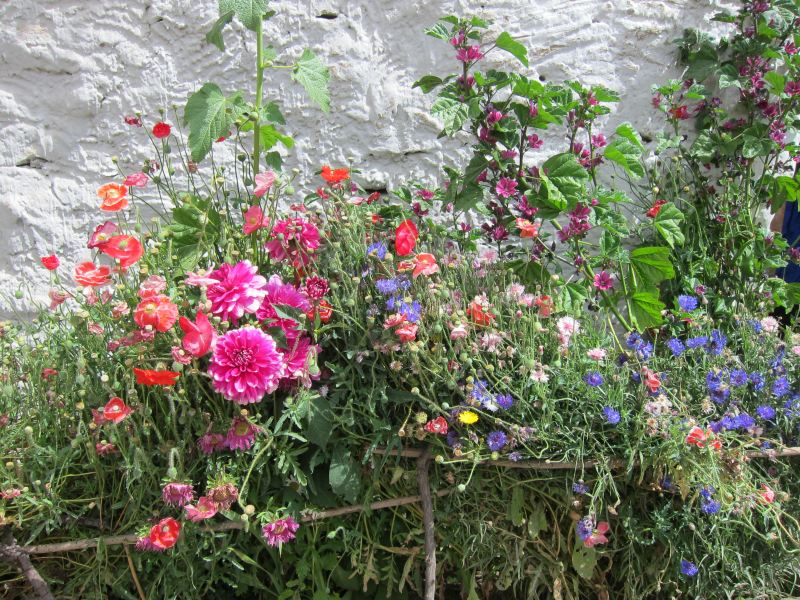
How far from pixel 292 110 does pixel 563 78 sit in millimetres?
995

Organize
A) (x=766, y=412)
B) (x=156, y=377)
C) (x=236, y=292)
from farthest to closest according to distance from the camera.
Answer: (x=766, y=412) < (x=236, y=292) < (x=156, y=377)

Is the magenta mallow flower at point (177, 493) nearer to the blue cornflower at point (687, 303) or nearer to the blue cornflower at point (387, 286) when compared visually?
the blue cornflower at point (387, 286)

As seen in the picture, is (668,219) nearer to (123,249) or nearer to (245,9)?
(245,9)

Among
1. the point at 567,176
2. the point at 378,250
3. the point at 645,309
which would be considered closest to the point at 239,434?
the point at 378,250

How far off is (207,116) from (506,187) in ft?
2.92

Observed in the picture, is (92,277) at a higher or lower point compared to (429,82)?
lower

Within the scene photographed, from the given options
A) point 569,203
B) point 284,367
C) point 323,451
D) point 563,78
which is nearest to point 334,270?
point 284,367

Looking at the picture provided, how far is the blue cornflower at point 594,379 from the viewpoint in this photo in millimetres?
1804

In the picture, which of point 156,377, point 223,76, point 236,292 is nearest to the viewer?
point 156,377

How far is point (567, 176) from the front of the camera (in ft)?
7.08

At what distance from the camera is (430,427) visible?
68.7 inches

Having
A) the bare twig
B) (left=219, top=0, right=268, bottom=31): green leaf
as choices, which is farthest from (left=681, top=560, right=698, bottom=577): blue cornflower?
(left=219, top=0, right=268, bottom=31): green leaf

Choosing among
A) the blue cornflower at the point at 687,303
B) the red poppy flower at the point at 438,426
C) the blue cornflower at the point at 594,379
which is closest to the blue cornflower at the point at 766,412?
the blue cornflower at the point at 687,303

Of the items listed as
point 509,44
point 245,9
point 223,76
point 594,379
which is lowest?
point 594,379
